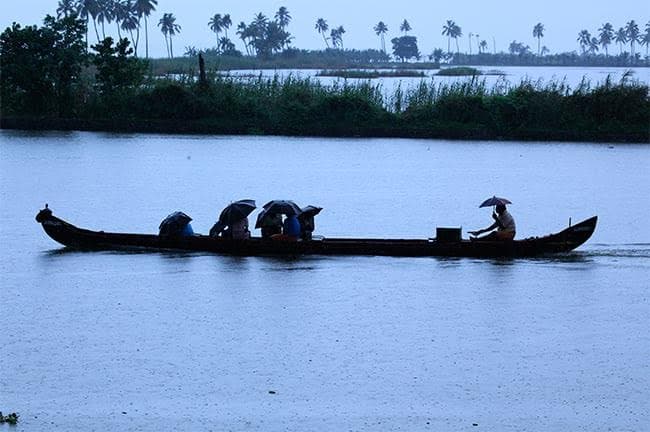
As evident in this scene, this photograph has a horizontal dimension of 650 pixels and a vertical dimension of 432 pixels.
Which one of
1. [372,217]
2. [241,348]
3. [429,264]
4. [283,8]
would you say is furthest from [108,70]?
[283,8]

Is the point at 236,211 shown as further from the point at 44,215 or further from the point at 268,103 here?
the point at 268,103

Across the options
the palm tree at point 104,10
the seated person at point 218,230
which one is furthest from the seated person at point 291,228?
the palm tree at point 104,10

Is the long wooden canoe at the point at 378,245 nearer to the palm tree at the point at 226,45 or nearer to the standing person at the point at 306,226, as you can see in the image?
the standing person at the point at 306,226

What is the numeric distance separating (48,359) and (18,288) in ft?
20.4

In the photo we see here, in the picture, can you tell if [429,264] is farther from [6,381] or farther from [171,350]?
[6,381]

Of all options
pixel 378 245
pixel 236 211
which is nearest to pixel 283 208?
pixel 236 211

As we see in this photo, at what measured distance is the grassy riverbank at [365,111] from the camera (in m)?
59.9

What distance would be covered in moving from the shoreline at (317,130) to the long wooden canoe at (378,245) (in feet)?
111

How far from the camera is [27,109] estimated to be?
64.9 metres

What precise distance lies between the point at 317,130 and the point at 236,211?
36400 mm

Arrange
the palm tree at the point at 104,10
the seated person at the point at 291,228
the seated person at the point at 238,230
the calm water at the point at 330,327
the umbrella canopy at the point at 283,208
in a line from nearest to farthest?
1. the calm water at the point at 330,327
2. the umbrella canopy at the point at 283,208
3. the seated person at the point at 291,228
4. the seated person at the point at 238,230
5. the palm tree at the point at 104,10

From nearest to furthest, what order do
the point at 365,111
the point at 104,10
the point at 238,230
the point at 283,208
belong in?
the point at 283,208 → the point at 238,230 → the point at 365,111 → the point at 104,10

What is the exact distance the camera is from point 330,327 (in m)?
20.0

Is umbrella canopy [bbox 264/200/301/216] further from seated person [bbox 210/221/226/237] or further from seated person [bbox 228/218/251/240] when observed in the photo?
seated person [bbox 210/221/226/237]
